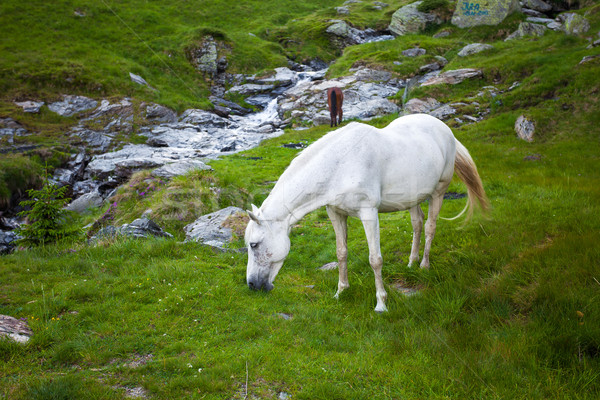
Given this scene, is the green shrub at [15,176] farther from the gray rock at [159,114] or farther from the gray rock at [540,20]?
the gray rock at [540,20]

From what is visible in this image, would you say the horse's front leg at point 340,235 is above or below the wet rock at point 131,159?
above

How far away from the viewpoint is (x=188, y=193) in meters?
11.6

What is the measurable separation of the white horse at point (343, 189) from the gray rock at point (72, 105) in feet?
90.7

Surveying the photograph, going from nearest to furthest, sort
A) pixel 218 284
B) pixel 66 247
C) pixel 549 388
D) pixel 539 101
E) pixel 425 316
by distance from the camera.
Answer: pixel 549 388, pixel 425 316, pixel 218 284, pixel 66 247, pixel 539 101

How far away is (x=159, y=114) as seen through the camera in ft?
94.4

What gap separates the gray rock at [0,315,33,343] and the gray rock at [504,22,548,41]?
117 ft

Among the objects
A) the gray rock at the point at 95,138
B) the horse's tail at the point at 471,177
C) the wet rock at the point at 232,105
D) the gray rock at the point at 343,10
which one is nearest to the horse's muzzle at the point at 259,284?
the horse's tail at the point at 471,177

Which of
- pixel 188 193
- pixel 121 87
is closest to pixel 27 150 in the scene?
pixel 121 87

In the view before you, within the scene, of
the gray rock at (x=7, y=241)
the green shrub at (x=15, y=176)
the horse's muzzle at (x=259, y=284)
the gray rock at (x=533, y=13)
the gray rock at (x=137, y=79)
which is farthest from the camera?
the gray rock at (x=533, y=13)

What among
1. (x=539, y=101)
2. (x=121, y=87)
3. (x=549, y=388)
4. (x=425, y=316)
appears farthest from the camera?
(x=121, y=87)

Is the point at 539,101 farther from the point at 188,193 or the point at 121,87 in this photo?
the point at 121,87

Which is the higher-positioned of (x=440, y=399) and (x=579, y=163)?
(x=440, y=399)

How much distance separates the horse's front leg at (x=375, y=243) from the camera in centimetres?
537

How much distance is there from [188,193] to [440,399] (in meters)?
9.81
